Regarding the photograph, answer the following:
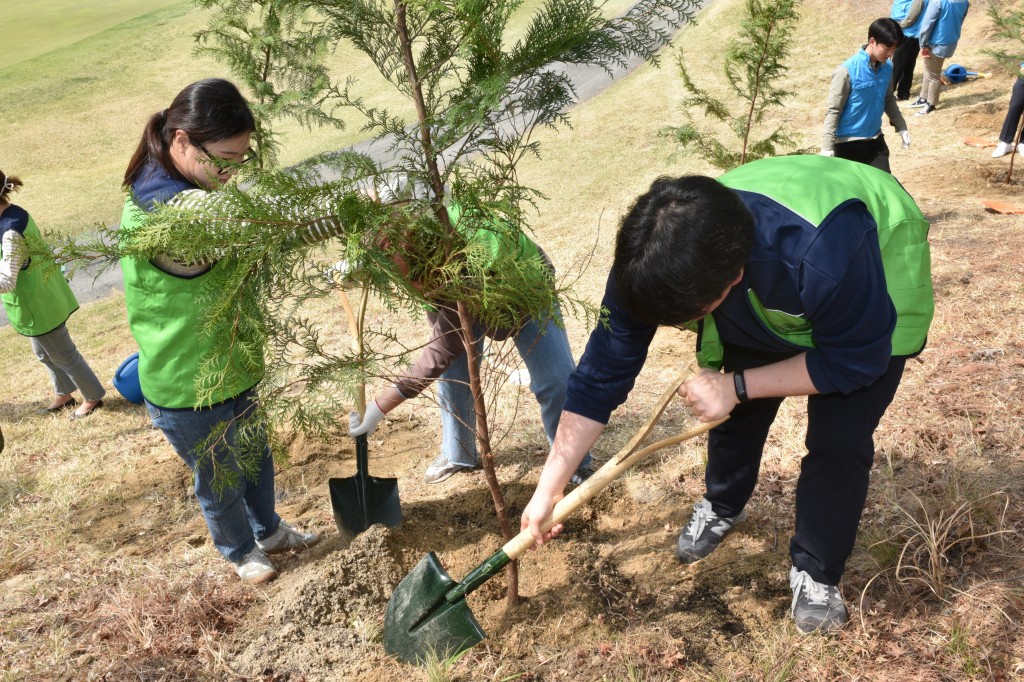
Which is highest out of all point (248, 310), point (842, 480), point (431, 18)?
point (431, 18)

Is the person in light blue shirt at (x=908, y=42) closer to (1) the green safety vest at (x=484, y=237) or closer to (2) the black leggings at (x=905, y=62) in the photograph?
(2) the black leggings at (x=905, y=62)

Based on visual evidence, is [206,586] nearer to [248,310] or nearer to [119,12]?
[248,310]

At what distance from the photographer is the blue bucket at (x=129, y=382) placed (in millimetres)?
4984

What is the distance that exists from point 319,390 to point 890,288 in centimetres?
160

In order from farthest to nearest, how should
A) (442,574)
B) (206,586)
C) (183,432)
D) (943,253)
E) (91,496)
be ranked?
(943,253) → (91,496) → (206,586) → (183,432) → (442,574)

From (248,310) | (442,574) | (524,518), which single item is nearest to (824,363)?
(524,518)

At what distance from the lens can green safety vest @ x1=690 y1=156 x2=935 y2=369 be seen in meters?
1.89

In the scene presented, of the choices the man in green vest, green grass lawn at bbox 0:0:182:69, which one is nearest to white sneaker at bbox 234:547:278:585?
the man in green vest

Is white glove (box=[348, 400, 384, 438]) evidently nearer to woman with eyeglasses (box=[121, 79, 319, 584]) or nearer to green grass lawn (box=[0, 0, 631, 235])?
woman with eyeglasses (box=[121, 79, 319, 584])

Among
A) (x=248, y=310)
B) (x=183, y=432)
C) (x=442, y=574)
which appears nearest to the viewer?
(x=248, y=310)

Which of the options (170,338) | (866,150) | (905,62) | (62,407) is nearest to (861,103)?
(866,150)

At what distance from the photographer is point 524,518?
219cm

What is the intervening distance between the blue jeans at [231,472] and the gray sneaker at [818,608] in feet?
5.97

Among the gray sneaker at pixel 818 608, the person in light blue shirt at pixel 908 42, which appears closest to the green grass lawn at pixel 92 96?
the person in light blue shirt at pixel 908 42
